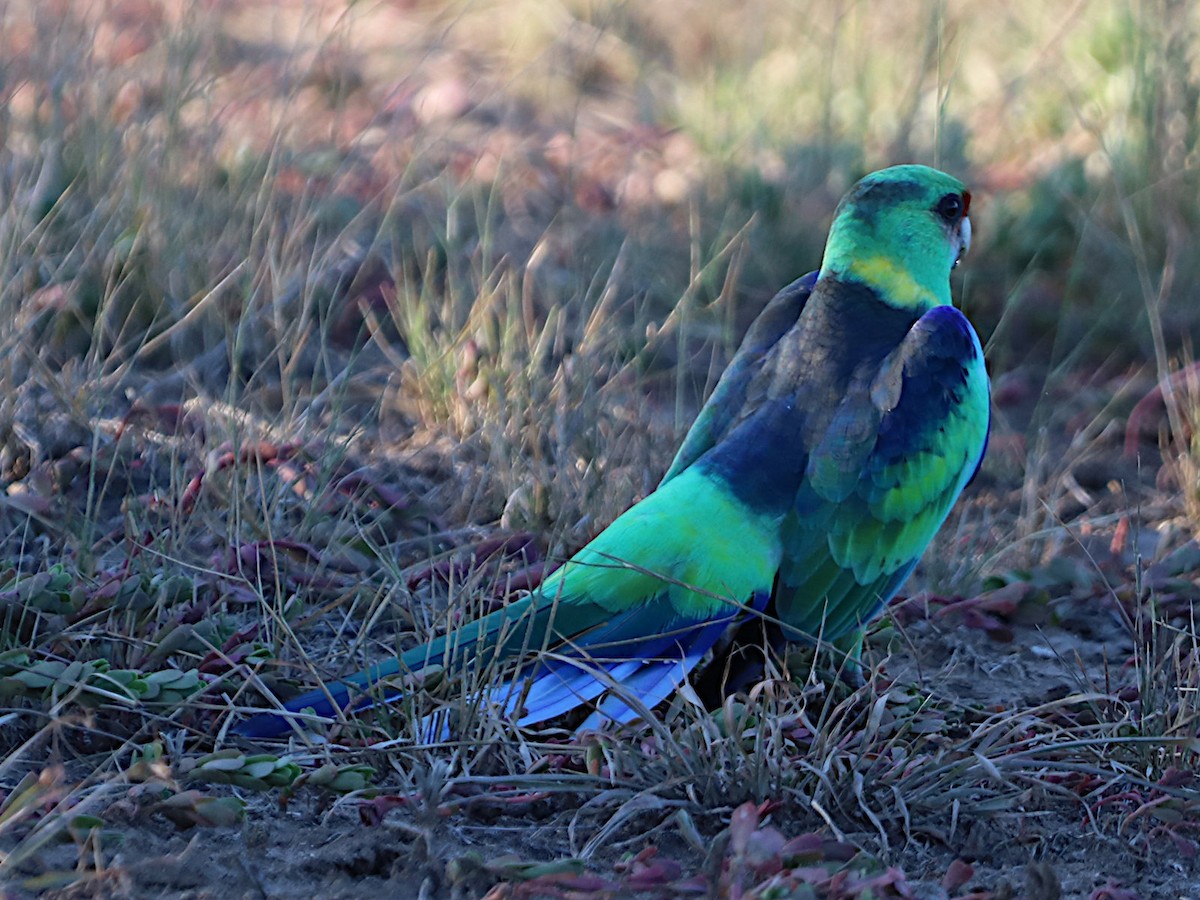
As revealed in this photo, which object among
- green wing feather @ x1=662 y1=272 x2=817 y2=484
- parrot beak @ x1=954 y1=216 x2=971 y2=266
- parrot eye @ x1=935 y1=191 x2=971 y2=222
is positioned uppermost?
parrot eye @ x1=935 y1=191 x2=971 y2=222

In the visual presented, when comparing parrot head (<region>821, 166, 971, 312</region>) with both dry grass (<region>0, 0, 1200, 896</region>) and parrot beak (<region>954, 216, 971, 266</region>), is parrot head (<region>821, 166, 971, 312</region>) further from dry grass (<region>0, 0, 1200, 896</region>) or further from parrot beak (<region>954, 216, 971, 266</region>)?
dry grass (<region>0, 0, 1200, 896</region>)

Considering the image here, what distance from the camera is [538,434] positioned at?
3.60m

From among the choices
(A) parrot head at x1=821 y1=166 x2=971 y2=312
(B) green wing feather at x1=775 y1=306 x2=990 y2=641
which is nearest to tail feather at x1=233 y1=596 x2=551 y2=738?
(B) green wing feather at x1=775 y1=306 x2=990 y2=641

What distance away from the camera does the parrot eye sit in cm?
327

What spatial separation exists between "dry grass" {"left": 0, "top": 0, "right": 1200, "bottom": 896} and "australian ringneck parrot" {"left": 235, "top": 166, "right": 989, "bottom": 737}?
0.10 m

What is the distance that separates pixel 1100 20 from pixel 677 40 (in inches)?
79.8

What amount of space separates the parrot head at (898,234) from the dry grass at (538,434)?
0.46 metres

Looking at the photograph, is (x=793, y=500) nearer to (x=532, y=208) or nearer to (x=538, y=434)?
(x=538, y=434)

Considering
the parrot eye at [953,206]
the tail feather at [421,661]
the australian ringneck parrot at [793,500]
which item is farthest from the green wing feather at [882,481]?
the tail feather at [421,661]

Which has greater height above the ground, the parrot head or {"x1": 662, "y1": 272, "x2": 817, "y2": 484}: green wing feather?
the parrot head

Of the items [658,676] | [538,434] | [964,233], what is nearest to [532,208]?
[538,434]

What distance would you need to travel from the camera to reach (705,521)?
2.83 m

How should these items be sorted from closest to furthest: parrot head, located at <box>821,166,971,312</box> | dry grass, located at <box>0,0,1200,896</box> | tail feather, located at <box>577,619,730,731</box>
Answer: dry grass, located at <box>0,0,1200,896</box> < tail feather, located at <box>577,619,730,731</box> < parrot head, located at <box>821,166,971,312</box>

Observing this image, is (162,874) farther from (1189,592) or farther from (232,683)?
(1189,592)
